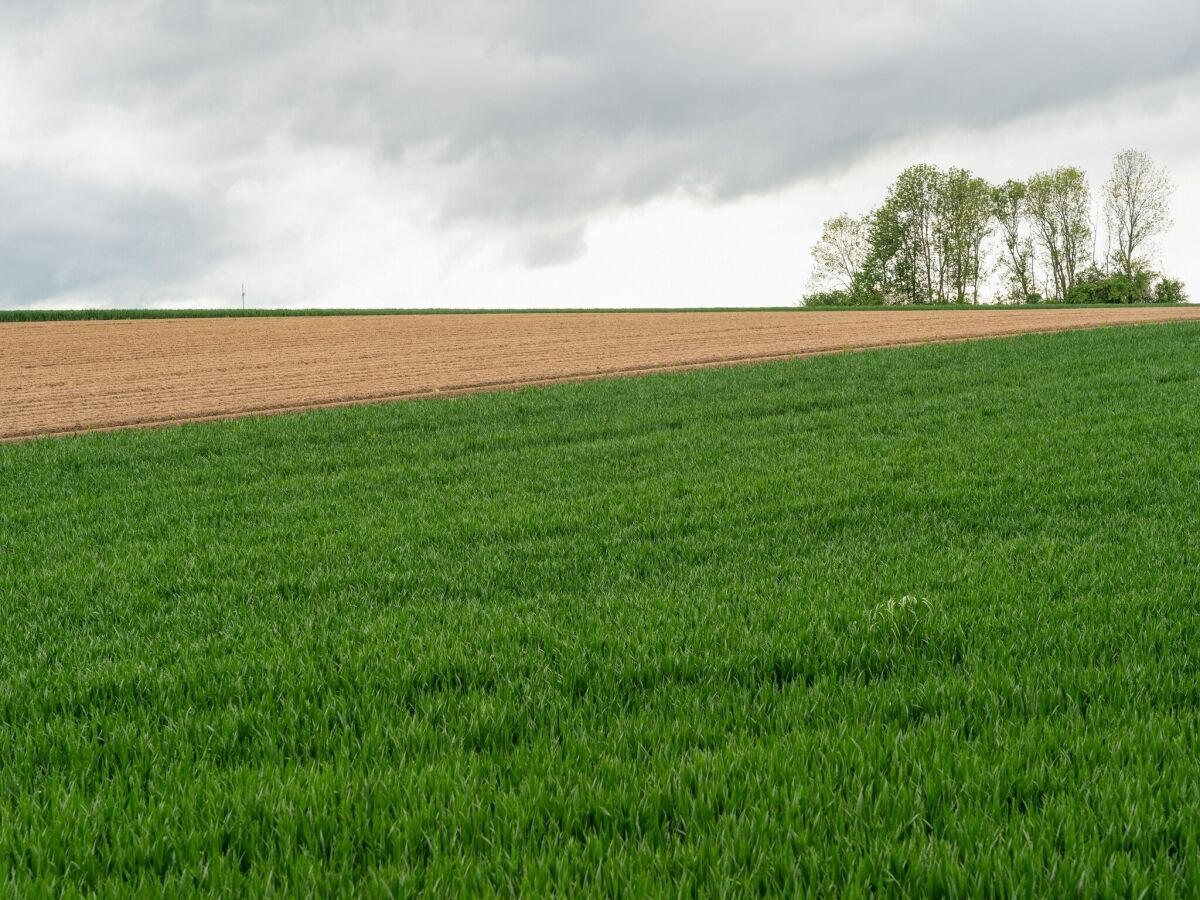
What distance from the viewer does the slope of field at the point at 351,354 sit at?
76.0 feet

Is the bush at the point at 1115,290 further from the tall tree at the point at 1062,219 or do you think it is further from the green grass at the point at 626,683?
the green grass at the point at 626,683

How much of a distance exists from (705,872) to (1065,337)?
1085 inches

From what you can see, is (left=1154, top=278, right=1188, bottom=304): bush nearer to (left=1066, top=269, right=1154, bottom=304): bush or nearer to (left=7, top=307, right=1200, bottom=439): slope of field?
(left=1066, top=269, right=1154, bottom=304): bush

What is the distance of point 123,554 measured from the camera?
8.94 m

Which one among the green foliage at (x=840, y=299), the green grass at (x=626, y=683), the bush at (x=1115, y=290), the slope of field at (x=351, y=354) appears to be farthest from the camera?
the green foliage at (x=840, y=299)

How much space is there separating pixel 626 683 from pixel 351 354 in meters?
32.6

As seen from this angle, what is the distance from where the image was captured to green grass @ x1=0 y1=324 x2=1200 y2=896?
3258 mm

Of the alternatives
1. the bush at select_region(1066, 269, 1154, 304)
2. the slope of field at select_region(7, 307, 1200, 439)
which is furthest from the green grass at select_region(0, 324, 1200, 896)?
the bush at select_region(1066, 269, 1154, 304)

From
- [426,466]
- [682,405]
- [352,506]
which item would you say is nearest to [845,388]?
[682,405]

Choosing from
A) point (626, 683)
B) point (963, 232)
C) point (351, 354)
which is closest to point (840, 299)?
point (963, 232)

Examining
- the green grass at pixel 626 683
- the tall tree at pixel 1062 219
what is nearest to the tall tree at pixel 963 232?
the tall tree at pixel 1062 219

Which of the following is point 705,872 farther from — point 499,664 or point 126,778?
point 126,778

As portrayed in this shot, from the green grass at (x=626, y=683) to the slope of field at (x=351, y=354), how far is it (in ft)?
40.4

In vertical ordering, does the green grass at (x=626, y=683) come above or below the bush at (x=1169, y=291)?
below
